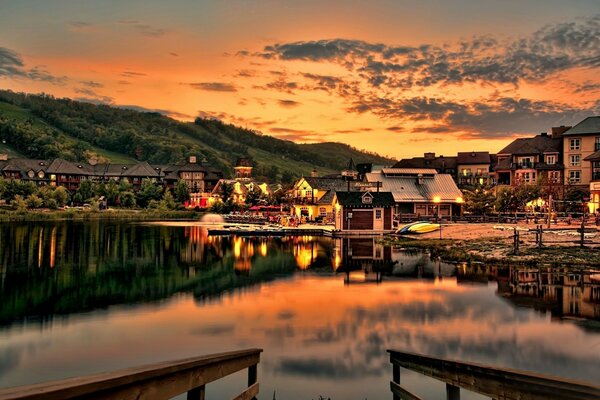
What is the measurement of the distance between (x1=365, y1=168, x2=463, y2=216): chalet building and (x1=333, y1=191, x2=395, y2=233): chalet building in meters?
11.1

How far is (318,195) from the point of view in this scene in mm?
→ 86500

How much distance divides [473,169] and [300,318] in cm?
10774

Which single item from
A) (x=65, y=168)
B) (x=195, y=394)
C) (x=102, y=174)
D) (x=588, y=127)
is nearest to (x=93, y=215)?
(x=65, y=168)

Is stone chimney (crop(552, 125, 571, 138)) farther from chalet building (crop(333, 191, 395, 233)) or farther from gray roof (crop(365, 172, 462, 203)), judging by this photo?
chalet building (crop(333, 191, 395, 233))

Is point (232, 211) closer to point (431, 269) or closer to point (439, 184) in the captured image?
point (439, 184)

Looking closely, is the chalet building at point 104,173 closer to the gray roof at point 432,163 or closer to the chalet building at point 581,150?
the gray roof at point 432,163

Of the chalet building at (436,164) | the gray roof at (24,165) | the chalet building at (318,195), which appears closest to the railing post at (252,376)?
the chalet building at (318,195)

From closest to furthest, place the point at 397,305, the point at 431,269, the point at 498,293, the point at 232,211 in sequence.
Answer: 1. the point at 397,305
2. the point at 498,293
3. the point at 431,269
4. the point at 232,211

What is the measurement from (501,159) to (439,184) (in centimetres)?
3481

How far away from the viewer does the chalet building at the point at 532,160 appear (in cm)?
9081

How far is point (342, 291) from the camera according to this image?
26.1 meters

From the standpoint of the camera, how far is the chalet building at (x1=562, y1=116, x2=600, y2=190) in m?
85.1

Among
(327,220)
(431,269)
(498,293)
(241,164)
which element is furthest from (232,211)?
(498,293)

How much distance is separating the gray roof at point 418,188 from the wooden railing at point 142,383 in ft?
230
